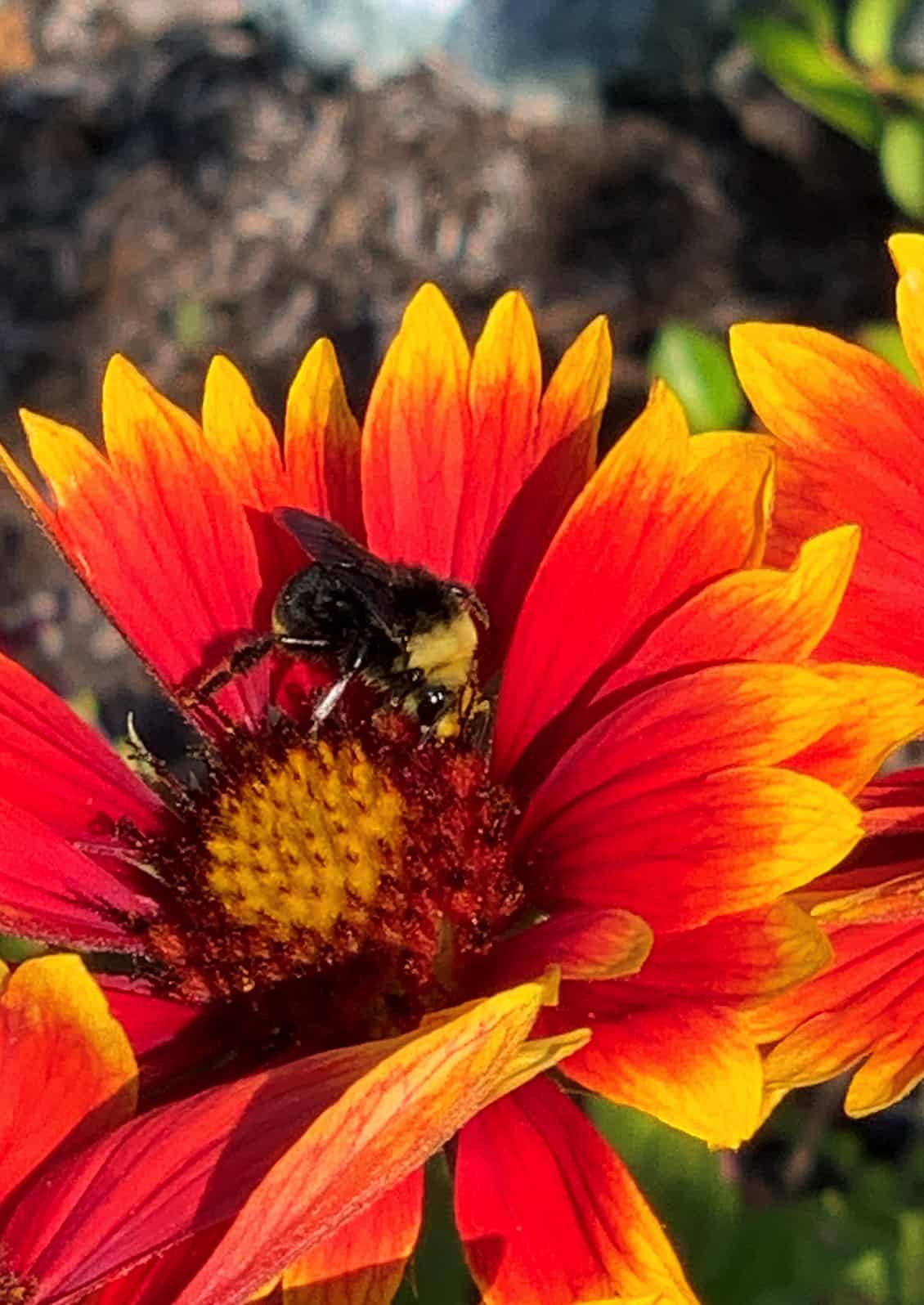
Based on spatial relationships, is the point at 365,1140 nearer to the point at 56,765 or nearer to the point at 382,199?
the point at 56,765

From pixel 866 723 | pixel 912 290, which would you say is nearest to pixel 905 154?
pixel 912 290

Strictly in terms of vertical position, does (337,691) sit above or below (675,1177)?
above

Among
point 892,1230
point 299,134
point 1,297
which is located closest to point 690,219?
point 299,134

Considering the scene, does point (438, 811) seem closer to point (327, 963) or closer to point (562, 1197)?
point (327, 963)

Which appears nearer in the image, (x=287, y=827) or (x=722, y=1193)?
(x=287, y=827)

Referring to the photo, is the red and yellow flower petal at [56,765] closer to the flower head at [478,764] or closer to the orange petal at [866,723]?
the flower head at [478,764]

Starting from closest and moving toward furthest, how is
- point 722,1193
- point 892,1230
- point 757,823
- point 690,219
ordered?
point 757,823
point 722,1193
point 892,1230
point 690,219

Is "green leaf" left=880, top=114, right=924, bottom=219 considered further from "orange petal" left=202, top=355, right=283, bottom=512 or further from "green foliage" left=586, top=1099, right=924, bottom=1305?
"orange petal" left=202, top=355, right=283, bottom=512

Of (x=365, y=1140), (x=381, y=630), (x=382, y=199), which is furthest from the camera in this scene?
(x=382, y=199)
